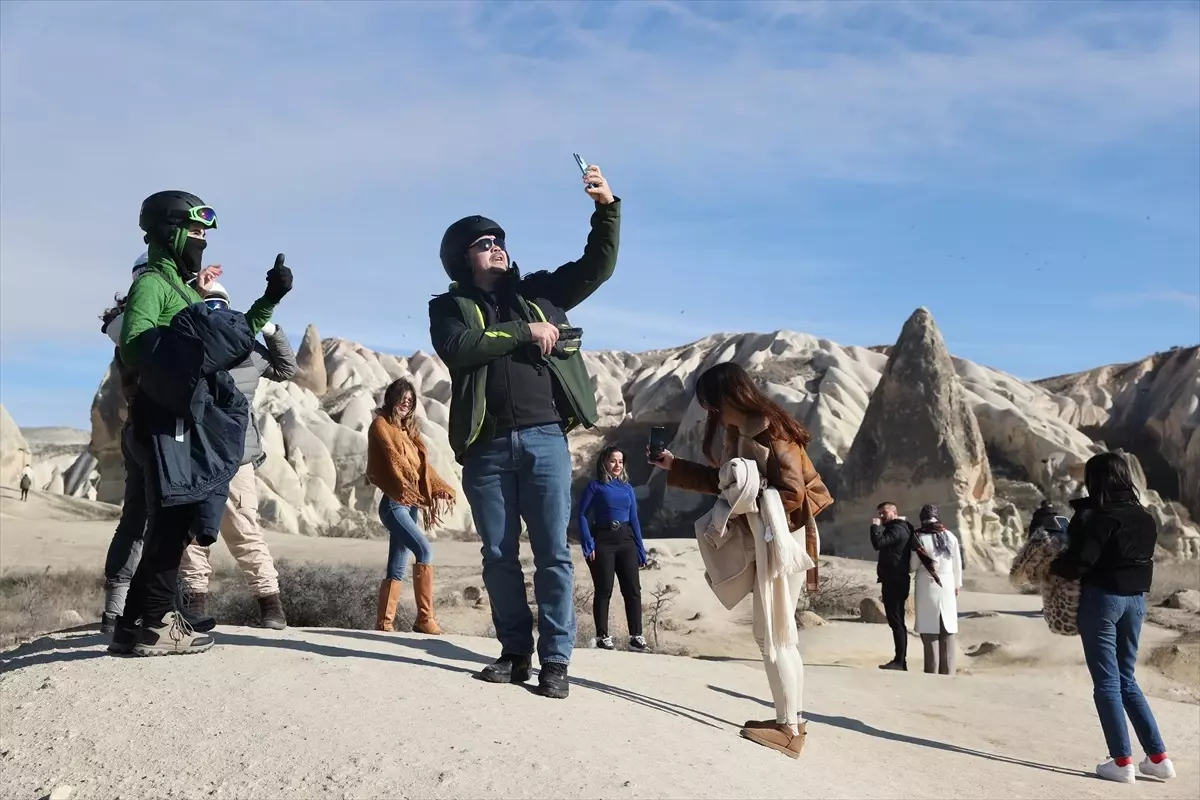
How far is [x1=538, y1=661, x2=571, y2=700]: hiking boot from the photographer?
4840 mm

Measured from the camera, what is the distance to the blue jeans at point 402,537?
7344 mm

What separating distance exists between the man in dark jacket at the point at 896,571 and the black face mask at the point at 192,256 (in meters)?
7.11

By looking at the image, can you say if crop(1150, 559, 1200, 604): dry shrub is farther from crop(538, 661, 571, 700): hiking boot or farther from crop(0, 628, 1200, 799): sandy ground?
crop(538, 661, 571, 700): hiking boot

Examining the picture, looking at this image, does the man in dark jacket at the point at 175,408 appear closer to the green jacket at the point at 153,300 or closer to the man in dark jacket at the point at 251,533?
the green jacket at the point at 153,300

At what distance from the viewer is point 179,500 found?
4570mm

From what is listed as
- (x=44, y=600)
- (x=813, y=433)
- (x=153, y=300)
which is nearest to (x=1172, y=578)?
(x=813, y=433)

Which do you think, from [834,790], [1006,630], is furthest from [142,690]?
[1006,630]

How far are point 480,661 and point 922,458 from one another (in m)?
20.7

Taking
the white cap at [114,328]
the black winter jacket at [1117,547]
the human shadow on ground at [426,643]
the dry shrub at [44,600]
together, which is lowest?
the dry shrub at [44,600]

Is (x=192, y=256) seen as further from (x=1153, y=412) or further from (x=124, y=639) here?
(x=1153, y=412)

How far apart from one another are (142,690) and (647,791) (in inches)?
78.7

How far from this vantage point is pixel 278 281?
514cm

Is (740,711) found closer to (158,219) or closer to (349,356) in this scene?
(158,219)

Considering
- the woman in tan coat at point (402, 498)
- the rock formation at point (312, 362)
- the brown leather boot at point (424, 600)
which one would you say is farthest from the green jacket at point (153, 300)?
the rock formation at point (312, 362)
